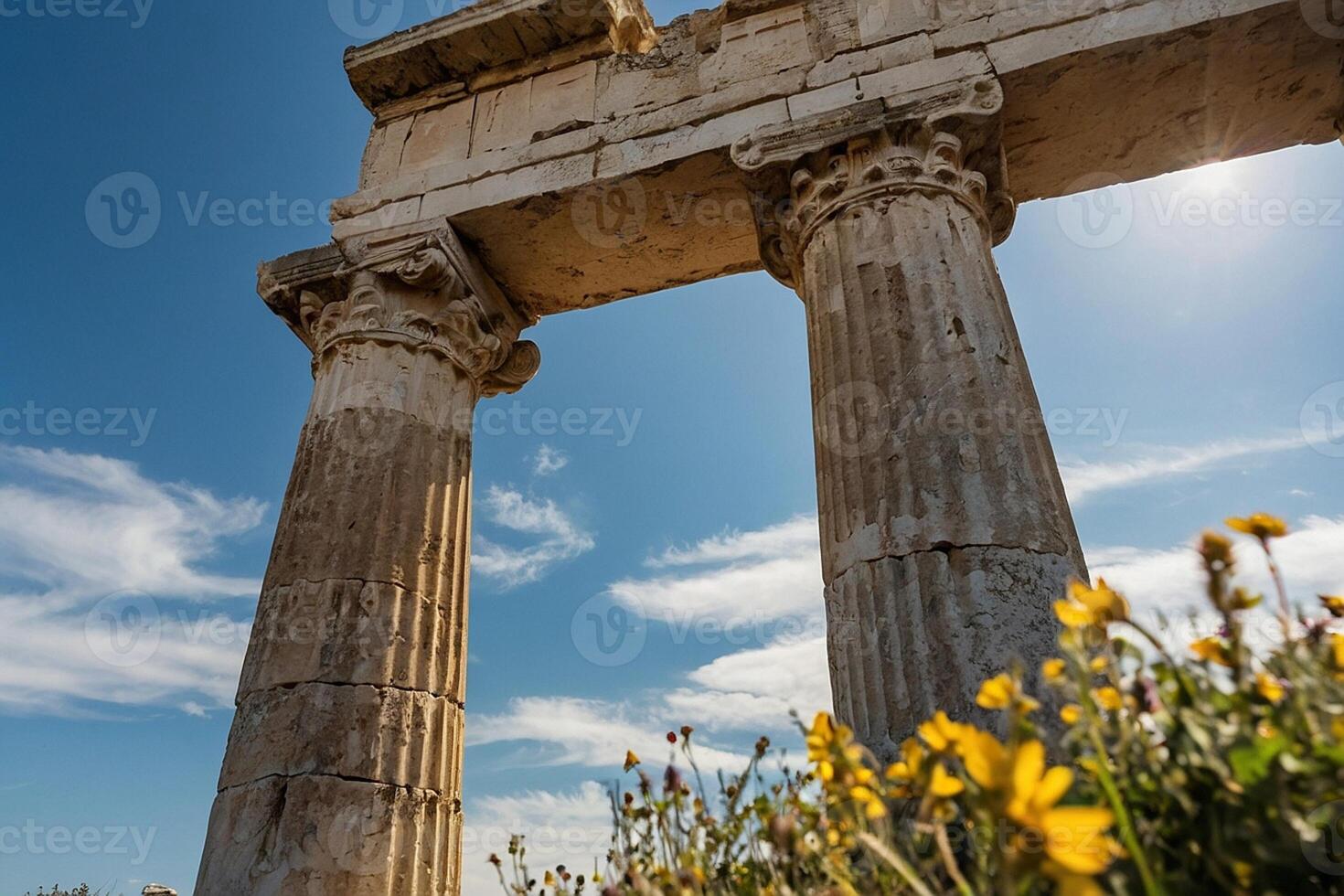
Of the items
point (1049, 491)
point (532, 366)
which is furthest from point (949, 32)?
point (532, 366)

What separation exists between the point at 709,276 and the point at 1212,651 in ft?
22.0

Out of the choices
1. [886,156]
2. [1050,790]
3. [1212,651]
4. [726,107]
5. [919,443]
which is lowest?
[1050,790]

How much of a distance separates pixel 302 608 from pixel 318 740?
36.4 inches

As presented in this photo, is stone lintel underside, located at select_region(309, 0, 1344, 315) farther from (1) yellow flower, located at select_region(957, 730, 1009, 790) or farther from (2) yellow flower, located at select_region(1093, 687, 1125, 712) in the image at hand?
(1) yellow flower, located at select_region(957, 730, 1009, 790)

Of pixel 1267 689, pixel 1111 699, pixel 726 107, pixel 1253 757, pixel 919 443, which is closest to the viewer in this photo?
pixel 1253 757

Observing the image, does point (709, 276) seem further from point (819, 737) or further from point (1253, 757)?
point (1253, 757)

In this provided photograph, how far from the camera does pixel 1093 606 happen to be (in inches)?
61.4

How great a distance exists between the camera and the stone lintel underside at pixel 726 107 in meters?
5.73

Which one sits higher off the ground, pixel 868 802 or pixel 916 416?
pixel 916 416

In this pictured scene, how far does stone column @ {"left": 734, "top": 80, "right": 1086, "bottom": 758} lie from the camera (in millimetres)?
3801

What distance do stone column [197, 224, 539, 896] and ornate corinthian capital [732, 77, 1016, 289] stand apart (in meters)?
2.89

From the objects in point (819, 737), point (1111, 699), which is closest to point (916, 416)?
point (819, 737)

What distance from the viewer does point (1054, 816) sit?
102cm

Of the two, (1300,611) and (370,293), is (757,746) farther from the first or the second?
(370,293)
